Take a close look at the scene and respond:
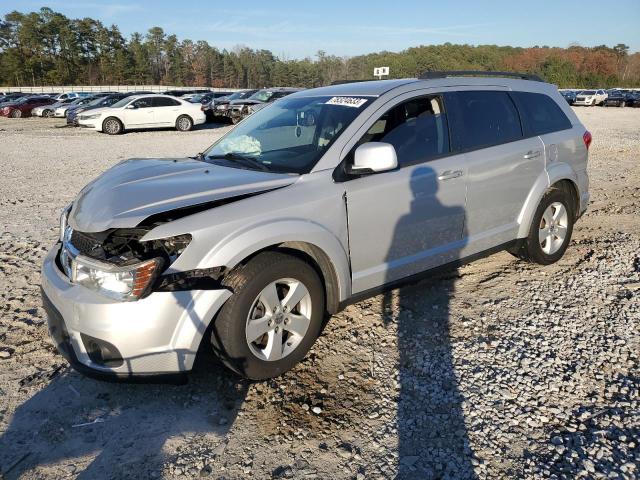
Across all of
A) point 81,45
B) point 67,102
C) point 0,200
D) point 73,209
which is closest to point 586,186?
point 73,209

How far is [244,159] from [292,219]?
0.94 metres

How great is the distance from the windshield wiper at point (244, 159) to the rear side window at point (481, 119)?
1.58 metres

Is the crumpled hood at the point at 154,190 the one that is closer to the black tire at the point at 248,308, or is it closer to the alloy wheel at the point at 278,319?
the black tire at the point at 248,308

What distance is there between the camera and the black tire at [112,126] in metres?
20.9

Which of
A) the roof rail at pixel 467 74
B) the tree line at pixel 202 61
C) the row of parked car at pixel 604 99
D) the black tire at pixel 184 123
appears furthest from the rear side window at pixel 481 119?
the tree line at pixel 202 61

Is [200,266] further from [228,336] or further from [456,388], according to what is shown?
[456,388]

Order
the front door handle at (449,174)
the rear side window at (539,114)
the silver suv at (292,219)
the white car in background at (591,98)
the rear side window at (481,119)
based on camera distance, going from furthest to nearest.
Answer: the white car in background at (591,98) → the rear side window at (539,114) → the rear side window at (481,119) → the front door handle at (449,174) → the silver suv at (292,219)

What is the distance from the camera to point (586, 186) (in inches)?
210

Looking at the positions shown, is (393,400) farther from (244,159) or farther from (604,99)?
(604,99)

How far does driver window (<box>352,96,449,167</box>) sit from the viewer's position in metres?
3.71

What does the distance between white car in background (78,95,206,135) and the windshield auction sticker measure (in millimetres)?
19539

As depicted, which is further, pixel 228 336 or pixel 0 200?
pixel 0 200

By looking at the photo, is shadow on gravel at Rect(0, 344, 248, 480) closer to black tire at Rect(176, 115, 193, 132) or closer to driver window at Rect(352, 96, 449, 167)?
driver window at Rect(352, 96, 449, 167)

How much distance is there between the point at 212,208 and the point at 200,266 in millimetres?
361
